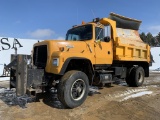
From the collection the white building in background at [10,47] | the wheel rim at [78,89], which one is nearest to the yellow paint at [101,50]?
the wheel rim at [78,89]

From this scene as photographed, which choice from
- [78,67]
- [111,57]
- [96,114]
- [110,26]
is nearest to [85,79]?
[78,67]

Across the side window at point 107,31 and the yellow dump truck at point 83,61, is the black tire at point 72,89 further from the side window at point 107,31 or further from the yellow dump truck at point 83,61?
the side window at point 107,31

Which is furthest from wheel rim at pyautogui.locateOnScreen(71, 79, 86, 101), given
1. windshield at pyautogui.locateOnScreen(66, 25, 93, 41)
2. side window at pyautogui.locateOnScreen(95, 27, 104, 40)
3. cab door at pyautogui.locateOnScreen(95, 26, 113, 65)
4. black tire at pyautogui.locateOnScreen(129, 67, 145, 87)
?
black tire at pyautogui.locateOnScreen(129, 67, 145, 87)

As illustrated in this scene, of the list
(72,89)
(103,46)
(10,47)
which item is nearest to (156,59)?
(10,47)

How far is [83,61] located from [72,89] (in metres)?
1.17

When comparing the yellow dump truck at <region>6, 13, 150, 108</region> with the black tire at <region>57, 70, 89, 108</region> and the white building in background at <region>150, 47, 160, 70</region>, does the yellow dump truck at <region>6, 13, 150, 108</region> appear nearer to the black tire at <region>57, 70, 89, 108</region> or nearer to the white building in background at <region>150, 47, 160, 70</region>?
the black tire at <region>57, 70, 89, 108</region>

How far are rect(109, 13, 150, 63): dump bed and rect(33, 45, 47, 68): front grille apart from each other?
321 cm

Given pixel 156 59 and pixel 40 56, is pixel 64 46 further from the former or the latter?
pixel 156 59

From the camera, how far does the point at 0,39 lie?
17.2 meters

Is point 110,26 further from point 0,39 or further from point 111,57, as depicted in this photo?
point 0,39

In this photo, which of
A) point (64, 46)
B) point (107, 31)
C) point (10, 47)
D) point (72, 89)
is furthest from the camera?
point (10, 47)

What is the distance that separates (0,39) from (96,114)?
13.5m

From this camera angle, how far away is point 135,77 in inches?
411

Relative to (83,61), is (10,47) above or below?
above
